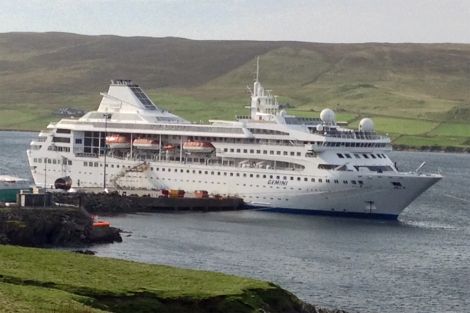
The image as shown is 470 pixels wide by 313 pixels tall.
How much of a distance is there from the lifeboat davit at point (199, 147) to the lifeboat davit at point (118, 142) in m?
5.16

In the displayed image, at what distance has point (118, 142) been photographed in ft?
272

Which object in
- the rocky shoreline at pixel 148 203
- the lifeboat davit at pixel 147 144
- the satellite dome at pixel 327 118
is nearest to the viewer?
the rocky shoreline at pixel 148 203

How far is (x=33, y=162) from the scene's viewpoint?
8662cm

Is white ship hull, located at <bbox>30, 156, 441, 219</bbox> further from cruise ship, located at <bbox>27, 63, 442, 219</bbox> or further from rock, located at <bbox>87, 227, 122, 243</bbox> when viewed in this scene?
rock, located at <bbox>87, 227, 122, 243</bbox>

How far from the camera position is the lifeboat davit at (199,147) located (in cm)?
7925

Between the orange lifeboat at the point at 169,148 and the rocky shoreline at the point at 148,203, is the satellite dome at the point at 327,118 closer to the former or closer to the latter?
the rocky shoreline at the point at 148,203

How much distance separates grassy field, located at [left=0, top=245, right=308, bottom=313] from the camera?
29.4 metres

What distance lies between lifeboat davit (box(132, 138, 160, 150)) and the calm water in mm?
10454

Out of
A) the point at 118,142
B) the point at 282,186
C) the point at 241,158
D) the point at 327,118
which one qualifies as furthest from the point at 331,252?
the point at 118,142

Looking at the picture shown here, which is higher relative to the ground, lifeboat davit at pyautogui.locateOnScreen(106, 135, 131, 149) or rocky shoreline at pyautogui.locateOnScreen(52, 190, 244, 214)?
lifeboat davit at pyautogui.locateOnScreen(106, 135, 131, 149)

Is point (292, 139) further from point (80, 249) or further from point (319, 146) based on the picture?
point (80, 249)

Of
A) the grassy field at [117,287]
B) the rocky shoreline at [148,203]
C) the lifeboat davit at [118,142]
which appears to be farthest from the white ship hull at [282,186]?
the grassy field at [117,287]

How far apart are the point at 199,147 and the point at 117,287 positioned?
154 ft

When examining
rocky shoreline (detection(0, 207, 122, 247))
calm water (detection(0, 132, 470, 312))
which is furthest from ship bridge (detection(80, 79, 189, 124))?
rocky shoreline (detection(0, 207, 122, 247))
